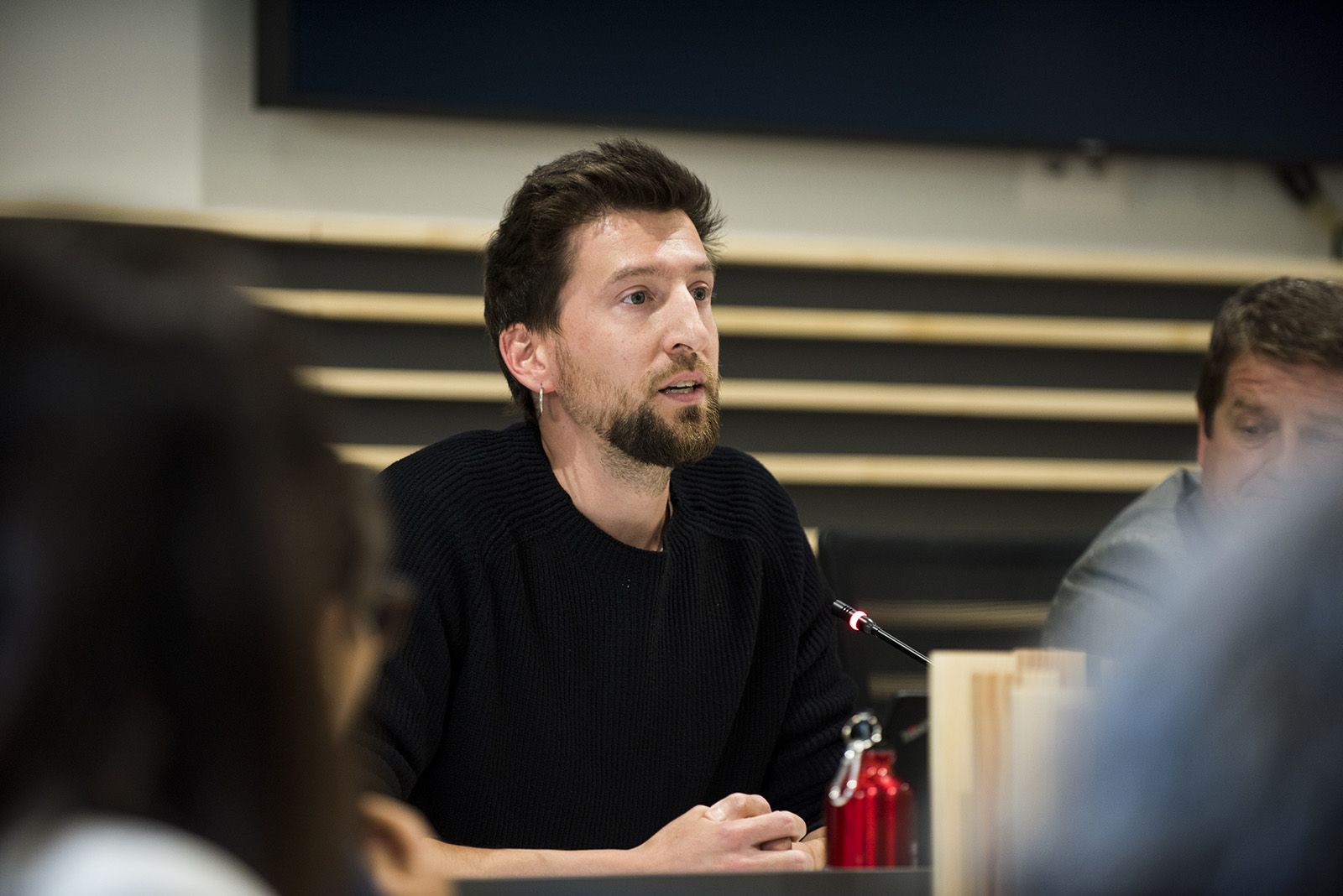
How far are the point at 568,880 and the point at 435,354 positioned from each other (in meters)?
2.28

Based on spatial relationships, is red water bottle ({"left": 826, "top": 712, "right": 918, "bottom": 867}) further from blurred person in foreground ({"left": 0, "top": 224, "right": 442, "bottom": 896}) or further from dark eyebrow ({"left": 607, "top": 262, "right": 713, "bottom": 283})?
dark eyebrow ({"left": 607, "top": 262, "right": 713, "bottom": 283})

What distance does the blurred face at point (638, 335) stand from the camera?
1.91m

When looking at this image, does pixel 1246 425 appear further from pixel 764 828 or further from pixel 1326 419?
pixel 764 828

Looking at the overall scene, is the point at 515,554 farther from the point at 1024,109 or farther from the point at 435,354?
the point at 1024,109

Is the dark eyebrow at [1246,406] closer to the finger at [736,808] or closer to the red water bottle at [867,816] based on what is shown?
the finger at [736,808]

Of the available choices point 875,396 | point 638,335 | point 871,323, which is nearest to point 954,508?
point 875,396

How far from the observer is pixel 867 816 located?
1148 millimetres

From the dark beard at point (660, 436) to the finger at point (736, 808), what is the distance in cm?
50

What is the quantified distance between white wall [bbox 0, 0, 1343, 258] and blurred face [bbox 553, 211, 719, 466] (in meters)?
1.31

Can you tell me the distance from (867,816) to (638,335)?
0.92m

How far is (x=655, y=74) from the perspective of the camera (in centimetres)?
325

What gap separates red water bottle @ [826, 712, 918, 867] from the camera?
3.76 ft

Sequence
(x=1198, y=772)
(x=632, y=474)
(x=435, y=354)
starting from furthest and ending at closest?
(x=435, y=354)
(x=632, y=474)
(x=1198, y=772)

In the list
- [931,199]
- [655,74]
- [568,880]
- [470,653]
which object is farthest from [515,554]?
[931,199]
